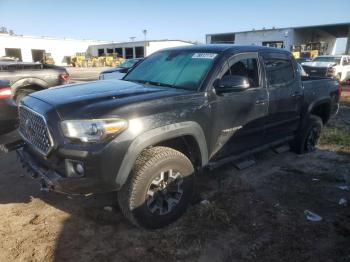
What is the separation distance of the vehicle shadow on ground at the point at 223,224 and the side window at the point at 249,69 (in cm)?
144

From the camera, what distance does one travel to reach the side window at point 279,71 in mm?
4613

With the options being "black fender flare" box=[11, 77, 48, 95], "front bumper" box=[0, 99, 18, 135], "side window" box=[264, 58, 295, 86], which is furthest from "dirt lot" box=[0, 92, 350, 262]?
"black fender flare" box=[11, 77, 48, 95]

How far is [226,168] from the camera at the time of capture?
5.20 metres

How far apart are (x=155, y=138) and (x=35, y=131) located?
4.07 ft

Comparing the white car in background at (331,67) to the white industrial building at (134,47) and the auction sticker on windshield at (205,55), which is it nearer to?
the auction sticker on windshield at (205,55)

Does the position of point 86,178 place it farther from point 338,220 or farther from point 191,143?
point 338,220

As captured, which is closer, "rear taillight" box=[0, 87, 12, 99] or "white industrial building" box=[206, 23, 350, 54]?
"rear taillight" box=[0, 87, 12, 99]

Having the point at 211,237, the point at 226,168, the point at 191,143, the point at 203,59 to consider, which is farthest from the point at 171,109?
the point at 226,168

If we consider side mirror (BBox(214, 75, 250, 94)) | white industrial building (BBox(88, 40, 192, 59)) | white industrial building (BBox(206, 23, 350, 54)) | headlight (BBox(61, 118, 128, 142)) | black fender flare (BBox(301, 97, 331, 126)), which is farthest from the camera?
white industrial building (BBox(88, 40, 192, 59))

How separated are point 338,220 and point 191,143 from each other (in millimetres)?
1899

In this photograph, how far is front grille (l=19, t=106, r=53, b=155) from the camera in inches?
122

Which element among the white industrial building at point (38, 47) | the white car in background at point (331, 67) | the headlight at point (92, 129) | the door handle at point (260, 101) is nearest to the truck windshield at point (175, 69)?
the door handle at point (260, 101)

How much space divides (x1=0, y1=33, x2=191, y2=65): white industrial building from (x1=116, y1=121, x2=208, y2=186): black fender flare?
48.1m

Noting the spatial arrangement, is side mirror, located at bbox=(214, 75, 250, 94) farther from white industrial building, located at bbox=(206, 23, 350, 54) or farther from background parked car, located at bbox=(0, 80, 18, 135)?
white industrial building, located at bbox=(206, 23, 350, 54)
